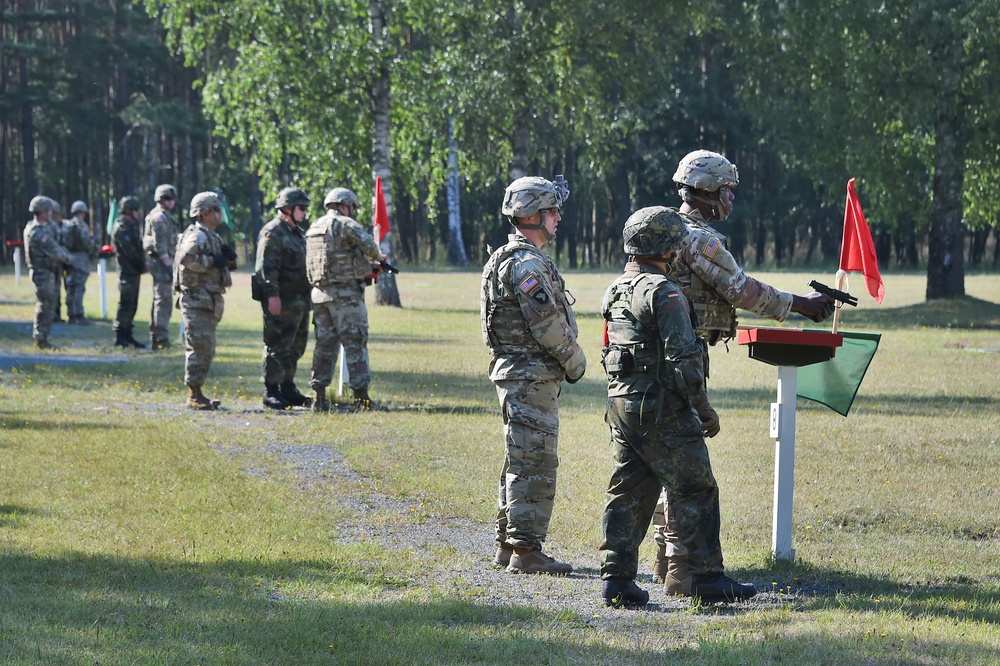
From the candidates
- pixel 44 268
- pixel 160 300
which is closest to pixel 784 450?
pixel 160 300

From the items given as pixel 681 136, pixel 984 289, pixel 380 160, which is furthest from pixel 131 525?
pixel 681 136

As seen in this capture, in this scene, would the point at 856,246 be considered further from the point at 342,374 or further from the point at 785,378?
the point at 342,374

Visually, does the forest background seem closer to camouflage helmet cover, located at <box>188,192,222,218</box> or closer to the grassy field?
the grassy field

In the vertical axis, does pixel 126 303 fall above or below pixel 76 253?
below

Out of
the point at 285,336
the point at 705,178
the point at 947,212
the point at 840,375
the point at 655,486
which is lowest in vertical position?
the point at 655,486

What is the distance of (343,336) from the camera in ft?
42.8

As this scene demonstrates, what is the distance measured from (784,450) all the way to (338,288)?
22.0 ft

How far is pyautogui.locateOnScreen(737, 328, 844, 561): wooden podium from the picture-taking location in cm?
675

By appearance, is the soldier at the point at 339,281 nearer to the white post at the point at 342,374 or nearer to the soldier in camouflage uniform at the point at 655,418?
the white post at the point at 342,374

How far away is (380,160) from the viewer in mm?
27891

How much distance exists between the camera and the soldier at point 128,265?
19.4 m

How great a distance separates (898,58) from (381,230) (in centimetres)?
1322

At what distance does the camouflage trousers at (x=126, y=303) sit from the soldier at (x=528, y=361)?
13.2 m

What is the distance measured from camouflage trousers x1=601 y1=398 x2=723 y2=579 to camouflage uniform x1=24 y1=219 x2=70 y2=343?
14.8 meters
